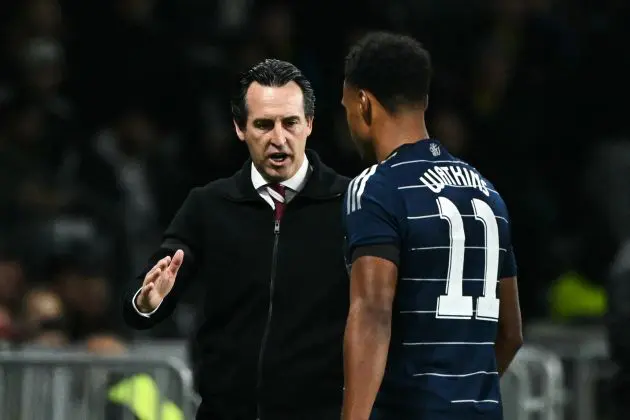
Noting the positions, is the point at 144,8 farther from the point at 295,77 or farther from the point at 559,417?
the point at 295,77

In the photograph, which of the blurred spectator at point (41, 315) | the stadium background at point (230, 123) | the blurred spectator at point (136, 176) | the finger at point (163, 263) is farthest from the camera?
the blurred spectator at point (136, 176)

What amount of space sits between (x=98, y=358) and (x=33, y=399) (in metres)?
0.41

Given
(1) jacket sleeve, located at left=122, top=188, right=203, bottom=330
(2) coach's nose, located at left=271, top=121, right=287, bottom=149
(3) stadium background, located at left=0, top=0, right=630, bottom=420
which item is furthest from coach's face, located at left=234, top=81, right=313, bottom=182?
(3) stadium background, located at left=0, top=0, right=630, bottom=420

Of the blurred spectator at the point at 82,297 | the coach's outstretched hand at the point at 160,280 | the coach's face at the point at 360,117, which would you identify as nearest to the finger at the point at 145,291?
the coach's outstretched hand at the point at 160,280

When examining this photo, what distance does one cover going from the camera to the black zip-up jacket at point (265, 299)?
4.63 m

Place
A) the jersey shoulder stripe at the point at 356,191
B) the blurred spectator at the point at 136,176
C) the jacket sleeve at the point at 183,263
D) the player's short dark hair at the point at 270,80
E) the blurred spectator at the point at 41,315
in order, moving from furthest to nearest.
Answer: the blurred spectator at the point at 136,176 < the blurred spectator at the point at 41,315 < the player's short dark hair at the point at 270,80 < the jacket sleeve at the point at 183,263 < the jersey shoulder stripe at the point at 356,191

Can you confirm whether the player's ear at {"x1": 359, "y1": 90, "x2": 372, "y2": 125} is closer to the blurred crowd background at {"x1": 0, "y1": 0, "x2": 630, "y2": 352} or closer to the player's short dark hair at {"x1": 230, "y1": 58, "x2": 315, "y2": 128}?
the player's short dark hair at {"x1": 230, "y1": 58, "x2": 315, "y2": 128}

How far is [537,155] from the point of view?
1220 centimetres

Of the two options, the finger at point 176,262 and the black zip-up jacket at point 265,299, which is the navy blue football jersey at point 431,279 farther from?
the finger at point 176,262

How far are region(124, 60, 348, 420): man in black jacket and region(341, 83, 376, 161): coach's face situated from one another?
0.35 meters

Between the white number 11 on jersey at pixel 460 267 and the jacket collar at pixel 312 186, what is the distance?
64 cm

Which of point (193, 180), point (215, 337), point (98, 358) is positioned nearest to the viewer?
point (215, 337)

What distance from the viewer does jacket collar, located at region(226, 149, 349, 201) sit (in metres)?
4.82

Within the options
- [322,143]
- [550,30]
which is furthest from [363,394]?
[550,30]
